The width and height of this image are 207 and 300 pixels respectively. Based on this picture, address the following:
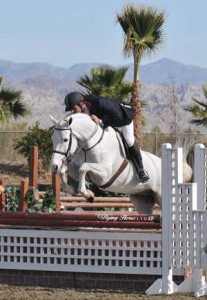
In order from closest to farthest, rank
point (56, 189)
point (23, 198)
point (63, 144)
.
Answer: point (63, 144), point (23, 198), point (56, 189)

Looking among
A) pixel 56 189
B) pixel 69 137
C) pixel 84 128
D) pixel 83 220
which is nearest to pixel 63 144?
pixel 69 137

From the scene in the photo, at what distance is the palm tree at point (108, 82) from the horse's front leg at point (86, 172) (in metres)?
14.3

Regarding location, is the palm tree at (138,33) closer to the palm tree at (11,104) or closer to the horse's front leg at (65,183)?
the palm tree at (11,104)

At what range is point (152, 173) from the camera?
1051cm

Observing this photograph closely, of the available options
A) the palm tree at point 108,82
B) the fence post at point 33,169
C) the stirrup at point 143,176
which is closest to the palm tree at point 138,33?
the palm tree at point 108,82

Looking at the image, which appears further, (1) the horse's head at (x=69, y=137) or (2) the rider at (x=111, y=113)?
(2) the rider at (x=111, y=113)

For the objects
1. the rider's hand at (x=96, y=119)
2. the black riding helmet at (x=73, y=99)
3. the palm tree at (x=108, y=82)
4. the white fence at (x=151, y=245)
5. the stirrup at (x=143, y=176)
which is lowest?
the white fence at (x=151, y=245)

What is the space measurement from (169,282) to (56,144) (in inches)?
73.2

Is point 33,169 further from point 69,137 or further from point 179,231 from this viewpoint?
point 179,231

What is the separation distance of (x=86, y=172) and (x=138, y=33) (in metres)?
13.0

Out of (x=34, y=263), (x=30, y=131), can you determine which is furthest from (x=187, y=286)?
(x=30, y=131)

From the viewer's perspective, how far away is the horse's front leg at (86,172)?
372 inches

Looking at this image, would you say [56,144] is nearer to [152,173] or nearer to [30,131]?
[152,173]

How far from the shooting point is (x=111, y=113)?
1004cm
